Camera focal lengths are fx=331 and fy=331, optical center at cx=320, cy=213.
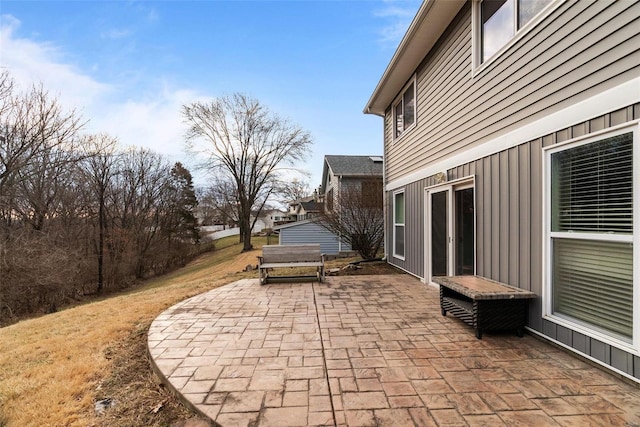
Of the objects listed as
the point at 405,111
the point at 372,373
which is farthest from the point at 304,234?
the point at 372,373

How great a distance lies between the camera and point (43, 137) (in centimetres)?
1100

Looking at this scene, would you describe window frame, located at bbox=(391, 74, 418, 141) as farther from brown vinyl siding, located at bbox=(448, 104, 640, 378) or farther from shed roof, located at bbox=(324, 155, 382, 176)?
shed roof, located at bbox=(324, 155, 382, 176)

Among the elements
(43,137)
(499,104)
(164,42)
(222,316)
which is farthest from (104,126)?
(499,104)

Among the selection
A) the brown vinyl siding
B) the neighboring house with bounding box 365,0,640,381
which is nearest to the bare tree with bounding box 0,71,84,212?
the neighboring house with bounding box 365,0,640,381

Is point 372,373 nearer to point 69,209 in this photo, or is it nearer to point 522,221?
point 522,221

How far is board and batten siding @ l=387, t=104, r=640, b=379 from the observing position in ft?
9.09

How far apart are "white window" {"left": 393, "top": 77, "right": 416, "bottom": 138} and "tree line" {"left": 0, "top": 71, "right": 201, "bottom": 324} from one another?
35.5ft

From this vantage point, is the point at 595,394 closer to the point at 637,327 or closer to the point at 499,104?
the point at 637,327

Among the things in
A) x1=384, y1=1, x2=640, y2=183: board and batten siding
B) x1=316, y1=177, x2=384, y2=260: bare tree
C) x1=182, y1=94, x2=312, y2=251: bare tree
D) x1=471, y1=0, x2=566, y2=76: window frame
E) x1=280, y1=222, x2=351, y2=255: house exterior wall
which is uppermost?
x1=182, y1=94, x2=312, y2=251: bare tree

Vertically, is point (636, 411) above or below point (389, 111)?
below

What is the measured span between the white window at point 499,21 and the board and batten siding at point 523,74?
173mm

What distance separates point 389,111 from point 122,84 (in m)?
9.29

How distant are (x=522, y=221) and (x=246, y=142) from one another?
2462cm

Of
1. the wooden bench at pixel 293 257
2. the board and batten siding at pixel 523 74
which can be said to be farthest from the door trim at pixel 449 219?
the wooden bench at pixel 293 257
